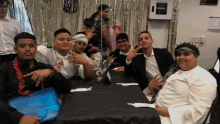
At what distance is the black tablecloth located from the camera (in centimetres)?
82

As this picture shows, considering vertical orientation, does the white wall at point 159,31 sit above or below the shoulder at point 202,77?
above

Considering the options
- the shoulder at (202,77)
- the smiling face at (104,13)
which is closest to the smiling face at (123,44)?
the smiling face at (104,13)

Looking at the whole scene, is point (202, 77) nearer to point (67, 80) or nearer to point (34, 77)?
point (67, 80)

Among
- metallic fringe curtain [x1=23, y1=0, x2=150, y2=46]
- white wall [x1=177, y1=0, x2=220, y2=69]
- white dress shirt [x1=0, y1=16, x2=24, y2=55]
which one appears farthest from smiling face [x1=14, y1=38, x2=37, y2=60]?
white wall [x1=177, y1=0, x2=220, y2=69]

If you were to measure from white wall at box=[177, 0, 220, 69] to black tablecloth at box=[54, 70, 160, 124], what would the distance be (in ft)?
8.71

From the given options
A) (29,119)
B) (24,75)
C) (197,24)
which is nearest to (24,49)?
(24,75)

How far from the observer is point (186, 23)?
3148 mm

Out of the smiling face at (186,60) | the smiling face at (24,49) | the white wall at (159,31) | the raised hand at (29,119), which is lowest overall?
the raised hand at (29,119)

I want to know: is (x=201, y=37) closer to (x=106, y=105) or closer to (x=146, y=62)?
(x=146, y=62)

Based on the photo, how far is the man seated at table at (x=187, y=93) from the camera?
38.4 inches

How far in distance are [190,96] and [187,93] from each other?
0.16 ft

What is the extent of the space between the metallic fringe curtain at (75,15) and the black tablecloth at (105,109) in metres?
1.93

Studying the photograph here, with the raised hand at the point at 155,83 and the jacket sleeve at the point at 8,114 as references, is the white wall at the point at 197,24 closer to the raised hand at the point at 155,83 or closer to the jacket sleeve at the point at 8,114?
the raised hand at the point at 155,83

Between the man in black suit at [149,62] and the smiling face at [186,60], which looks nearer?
the smiling face at [186,60]
